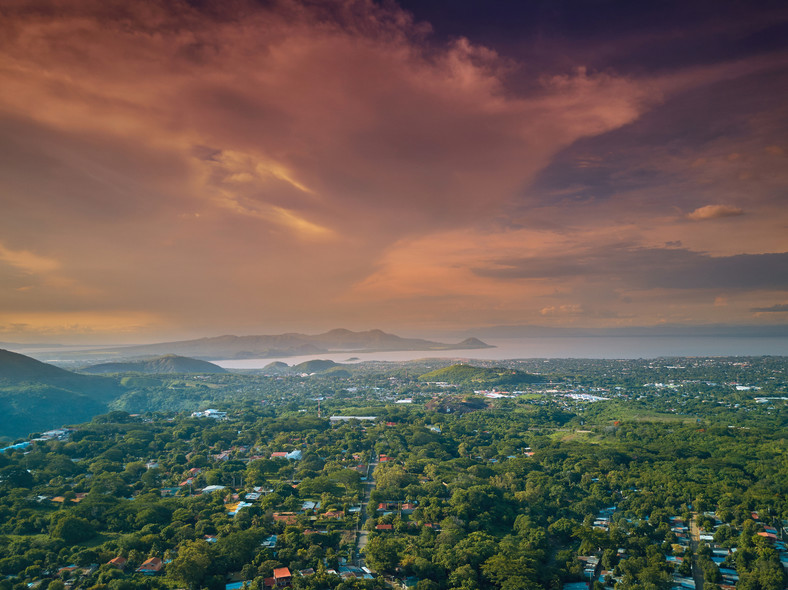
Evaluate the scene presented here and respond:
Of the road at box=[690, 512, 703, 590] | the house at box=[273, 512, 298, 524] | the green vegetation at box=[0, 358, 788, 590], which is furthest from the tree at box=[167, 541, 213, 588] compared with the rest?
Result: the road at box=[690, 512, 703, 590]

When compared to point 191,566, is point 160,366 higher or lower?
higher

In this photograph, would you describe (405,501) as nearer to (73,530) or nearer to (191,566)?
(191,566)

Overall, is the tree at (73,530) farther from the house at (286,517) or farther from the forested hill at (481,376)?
the forested hill at (481,376)

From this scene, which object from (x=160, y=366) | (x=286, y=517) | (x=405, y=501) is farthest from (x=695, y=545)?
(x=160, y=366)

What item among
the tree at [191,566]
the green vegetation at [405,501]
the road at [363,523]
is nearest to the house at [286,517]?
the green vegetation at [405,501]

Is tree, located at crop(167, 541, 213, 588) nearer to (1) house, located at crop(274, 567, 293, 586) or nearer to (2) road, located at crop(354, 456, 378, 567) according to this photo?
(1) house, located at crop(274, 567, 293, 586)

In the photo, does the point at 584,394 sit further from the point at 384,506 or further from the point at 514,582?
the point at 514,582
